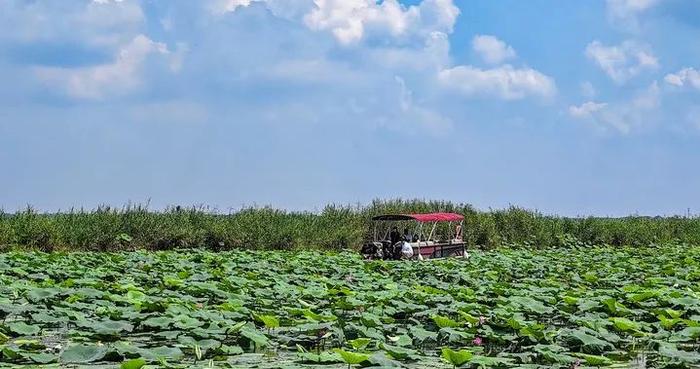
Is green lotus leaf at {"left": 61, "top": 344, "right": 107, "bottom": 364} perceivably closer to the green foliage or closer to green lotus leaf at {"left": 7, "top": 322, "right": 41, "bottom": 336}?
green lotus leaf at {"left": 7, "top": 322, "right": 41, "bottom": 336}

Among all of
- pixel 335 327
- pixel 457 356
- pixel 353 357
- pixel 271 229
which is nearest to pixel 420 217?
pixel 271 229

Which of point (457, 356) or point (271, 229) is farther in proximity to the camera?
point (271, 229)

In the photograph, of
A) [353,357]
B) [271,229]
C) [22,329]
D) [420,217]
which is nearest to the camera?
[353,357]

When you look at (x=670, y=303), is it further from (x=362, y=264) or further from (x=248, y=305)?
(x=362, y=264)

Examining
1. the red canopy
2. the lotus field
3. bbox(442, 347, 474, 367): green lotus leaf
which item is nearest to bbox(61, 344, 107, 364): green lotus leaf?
the lotus field

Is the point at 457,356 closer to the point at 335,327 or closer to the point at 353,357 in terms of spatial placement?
the point at 353,357

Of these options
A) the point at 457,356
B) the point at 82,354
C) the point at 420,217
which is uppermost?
the point at 420,217

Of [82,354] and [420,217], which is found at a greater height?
[420,217]

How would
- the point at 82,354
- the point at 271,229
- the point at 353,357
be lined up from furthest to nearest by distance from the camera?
the point at 271,229, the point at 82,354, the point at 353,357

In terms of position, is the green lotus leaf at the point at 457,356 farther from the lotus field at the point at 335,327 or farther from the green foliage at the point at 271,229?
the green foliage at the point at 271,229

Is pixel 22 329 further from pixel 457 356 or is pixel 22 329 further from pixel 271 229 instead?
pixel 271 229

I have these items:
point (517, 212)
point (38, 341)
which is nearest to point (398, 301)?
point (38, 341)

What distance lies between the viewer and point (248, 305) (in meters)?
7.41

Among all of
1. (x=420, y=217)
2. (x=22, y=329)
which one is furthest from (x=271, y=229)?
(x=22, y=329)
